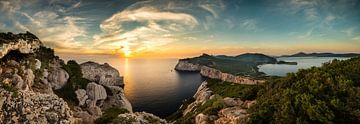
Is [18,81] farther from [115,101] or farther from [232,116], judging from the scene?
[115,101]

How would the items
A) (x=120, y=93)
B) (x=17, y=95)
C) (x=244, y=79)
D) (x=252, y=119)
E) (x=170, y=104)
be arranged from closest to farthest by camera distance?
(x=17, y=95) < (x=252, y=119) < (x=120, y=93) < (x=170, y=104) < (x=244, y=79)

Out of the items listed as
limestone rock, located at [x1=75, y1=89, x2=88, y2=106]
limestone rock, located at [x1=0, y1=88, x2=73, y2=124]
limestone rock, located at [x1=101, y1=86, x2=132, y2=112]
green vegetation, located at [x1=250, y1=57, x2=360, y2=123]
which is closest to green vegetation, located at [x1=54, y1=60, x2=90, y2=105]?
limestone rock, located at [x1=75, y1=89, x2=88, y2=106]

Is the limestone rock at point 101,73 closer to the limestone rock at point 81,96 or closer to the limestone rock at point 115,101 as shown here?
the limestone rock at point 115,101

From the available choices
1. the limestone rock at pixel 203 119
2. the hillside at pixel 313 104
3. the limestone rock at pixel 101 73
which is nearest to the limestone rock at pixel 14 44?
the limestone rock at pixel 203 119

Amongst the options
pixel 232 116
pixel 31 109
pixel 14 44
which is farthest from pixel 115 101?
pixel 232 116

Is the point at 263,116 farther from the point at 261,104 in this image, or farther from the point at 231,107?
the point at 231,107

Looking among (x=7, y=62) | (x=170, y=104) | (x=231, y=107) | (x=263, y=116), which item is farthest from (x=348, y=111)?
(x=170, y=104)
